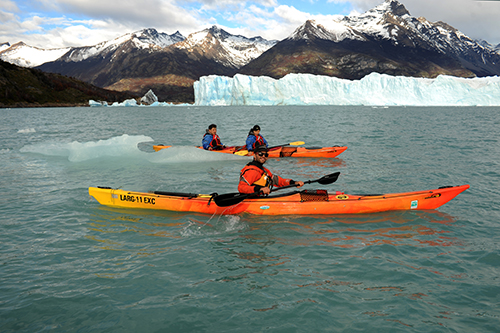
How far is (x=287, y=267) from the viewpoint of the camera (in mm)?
5105

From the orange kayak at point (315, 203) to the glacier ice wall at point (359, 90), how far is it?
211ft

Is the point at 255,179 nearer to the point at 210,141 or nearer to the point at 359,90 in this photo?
the point at 210,141

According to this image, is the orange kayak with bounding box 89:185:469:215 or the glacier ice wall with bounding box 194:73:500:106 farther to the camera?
the glacier ice wall with bounding box 194:73:500:106

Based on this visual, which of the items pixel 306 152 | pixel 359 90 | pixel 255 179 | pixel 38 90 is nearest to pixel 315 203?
pixel 255 179

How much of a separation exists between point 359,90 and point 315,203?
68.1 meters

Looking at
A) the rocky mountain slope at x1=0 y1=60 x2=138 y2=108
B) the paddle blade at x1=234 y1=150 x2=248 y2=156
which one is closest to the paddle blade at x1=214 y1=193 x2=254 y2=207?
the paddle blade at x1=234 y1=150 x2=248 y2=156

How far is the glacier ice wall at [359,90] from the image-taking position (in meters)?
61.8

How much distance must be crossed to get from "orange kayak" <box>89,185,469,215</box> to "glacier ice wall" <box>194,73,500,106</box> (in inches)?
2528

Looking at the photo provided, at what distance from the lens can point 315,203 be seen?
7312 mm

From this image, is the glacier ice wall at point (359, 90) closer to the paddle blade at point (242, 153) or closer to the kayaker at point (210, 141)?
the paddle blade at point (242, 153)

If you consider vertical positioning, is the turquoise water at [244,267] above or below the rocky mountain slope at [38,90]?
below

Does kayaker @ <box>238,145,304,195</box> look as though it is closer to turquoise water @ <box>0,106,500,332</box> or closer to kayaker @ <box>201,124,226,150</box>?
turquoise water @ <box>0,106,500,332</box>

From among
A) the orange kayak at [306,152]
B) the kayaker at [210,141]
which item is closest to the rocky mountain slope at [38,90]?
the kayaker at [210,141]

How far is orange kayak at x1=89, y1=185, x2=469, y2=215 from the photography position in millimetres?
7316
